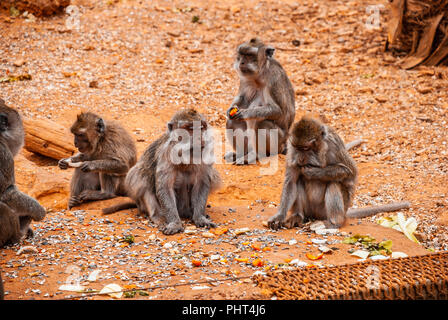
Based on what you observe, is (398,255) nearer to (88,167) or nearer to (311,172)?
(311,172)

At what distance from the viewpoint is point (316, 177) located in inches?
273

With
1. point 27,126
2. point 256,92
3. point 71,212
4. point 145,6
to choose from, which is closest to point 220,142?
point 256,92

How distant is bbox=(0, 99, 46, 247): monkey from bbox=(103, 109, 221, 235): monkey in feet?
5.34

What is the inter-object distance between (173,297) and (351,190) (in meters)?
3.20

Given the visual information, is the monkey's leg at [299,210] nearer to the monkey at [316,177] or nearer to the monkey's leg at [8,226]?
the monkey at [316,177]

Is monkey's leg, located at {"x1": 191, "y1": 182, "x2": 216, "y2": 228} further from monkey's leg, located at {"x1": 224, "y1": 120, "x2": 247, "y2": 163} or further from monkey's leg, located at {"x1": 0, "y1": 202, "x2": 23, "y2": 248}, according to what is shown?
monkey's leg, located at {"x1": 224, "y1": 120, "x2": 247, "y2": 163}

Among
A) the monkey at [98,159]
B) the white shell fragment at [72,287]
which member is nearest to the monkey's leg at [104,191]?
the monkey at [98,159]

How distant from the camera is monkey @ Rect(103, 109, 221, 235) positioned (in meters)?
7.04

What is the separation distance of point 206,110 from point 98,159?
4770 millimetres

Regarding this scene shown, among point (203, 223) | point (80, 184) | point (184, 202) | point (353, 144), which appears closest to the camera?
point (203, 223)

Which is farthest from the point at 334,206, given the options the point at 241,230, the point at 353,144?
the point at 353,144

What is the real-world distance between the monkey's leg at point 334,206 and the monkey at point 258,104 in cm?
372

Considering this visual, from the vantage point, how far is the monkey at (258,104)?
10.2 m

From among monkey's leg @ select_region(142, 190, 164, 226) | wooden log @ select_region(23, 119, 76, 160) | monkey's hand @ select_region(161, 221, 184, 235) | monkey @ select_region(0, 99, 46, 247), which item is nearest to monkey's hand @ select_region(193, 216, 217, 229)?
monkey's hand @ select_region(161, 221, 184, 235)
